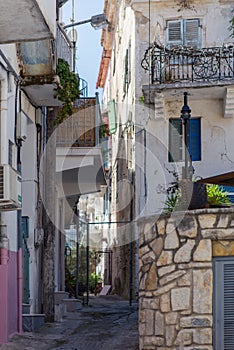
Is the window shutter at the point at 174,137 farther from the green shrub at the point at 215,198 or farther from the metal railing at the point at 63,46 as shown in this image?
the green shrub at the point at 215,198

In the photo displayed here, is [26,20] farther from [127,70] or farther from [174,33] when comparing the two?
[127,70]

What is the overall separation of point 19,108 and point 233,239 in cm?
565

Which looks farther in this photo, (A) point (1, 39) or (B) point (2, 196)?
(B) point (2, 196)

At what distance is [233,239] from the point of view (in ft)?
35.6

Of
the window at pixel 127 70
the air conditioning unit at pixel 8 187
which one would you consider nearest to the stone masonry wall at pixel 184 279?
the air conditioning unit at pixel 8 187

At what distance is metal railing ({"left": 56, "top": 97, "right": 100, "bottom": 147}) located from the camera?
18.8m

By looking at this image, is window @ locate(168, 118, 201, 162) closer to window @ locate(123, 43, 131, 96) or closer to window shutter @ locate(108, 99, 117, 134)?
window @ locate(123, 43, 131, 96)

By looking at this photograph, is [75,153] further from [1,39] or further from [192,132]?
[1,39]

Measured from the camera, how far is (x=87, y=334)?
14.6 meters

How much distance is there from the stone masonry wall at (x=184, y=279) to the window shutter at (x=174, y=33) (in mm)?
12334

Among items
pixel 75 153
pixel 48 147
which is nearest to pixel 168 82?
pixel 75 153

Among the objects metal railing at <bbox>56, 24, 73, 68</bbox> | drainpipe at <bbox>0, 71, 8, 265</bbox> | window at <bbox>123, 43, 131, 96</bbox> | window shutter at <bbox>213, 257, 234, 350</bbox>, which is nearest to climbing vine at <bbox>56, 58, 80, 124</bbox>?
metal railing at <bbox>56, 24, 73, 68</bbox>

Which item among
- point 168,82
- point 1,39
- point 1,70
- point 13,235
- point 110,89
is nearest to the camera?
point 1,39

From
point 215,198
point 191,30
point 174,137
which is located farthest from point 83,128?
point 215,198
